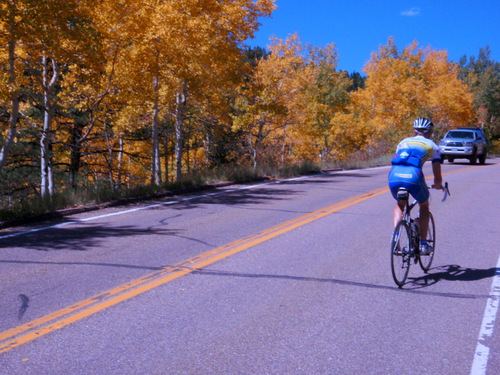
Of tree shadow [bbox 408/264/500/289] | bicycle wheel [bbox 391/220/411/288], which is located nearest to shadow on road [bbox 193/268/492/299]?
tree shadow [bbox 408/264/500/289]

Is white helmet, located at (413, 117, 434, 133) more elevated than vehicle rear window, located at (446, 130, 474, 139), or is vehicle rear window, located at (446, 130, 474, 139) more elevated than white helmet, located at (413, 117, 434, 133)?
vehicle rear window, located at (446, 130, 474, 139)

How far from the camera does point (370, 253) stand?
742cm

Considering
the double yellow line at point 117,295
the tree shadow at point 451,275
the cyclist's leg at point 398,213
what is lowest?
the tree shadow at point 451,275

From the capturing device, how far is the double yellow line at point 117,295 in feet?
14.0

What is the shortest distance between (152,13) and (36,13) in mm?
4279

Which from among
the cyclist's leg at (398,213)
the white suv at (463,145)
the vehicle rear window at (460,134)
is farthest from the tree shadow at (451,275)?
the vehicle rear window at (460,134)

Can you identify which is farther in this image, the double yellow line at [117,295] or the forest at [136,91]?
the forest at [136,91]

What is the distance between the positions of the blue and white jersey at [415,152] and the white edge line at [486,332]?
65.4 inches

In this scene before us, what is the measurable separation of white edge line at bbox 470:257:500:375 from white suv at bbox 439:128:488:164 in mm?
25207

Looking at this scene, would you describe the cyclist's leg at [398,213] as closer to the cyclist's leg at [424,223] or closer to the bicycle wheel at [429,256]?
the cyclist's leg at [424,223]

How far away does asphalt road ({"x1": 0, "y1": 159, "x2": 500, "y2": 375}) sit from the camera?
394 cm

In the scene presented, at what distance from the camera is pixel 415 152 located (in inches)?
228

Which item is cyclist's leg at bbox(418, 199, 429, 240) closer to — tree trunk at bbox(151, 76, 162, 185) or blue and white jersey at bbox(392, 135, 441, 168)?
blue and white jersey at bbox(392, 135, 441, 168)

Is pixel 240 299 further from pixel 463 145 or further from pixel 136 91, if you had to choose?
pixel 463 145
